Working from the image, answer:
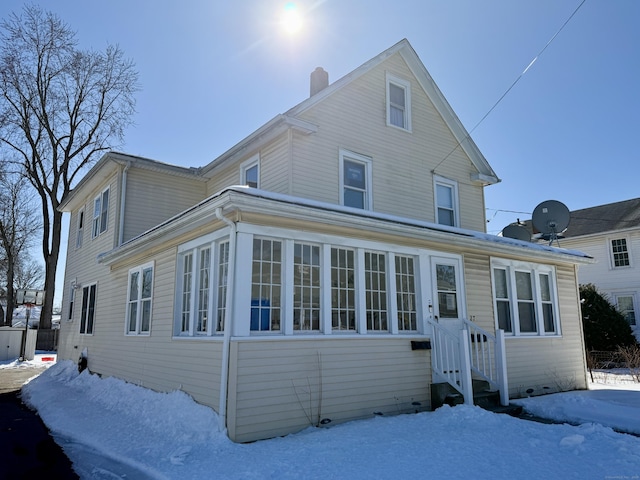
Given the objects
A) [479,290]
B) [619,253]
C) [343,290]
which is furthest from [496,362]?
[619,253]

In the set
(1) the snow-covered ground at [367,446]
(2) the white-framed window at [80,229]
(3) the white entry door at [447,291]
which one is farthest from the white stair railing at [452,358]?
(2) the white-framed window at [80,229]

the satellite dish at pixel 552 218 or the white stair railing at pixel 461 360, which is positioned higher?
the satellite dish at pixel 552 218

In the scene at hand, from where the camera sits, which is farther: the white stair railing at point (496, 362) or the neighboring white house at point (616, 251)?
the neighboring white house at point (616, 251)

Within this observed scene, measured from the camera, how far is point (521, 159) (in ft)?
46.5

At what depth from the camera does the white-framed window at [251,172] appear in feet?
35.6

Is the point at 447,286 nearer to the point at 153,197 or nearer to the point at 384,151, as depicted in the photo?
the point at 384,151

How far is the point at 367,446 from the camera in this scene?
5.82 metres

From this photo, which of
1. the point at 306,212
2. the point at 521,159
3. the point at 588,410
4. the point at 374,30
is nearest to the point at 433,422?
the point at 588,410

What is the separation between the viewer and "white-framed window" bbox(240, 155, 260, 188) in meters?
10.8

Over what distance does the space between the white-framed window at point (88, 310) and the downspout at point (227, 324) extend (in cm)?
845

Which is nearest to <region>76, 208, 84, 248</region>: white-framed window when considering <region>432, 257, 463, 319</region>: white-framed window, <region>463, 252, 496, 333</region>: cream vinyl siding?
<region>432, 257, 463, 319</region>: white-framed window

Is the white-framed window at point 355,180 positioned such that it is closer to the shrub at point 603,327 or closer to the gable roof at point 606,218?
the shrub at point 603,327

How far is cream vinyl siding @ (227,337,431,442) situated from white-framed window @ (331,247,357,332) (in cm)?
Answer: 37

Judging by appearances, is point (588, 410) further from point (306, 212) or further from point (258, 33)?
point (258, 33)
